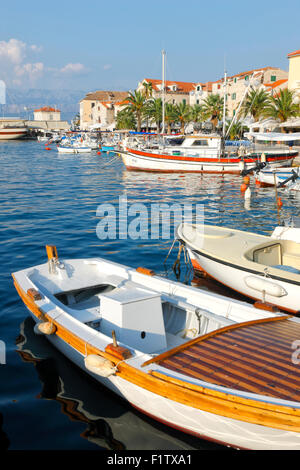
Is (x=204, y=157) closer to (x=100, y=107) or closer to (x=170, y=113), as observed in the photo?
(x=170, y=113)

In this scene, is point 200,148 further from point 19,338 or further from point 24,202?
point 19,338

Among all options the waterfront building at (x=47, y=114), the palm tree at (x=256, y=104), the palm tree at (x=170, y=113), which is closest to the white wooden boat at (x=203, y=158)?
the palm tree at (x=256, y=104)

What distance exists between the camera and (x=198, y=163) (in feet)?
131

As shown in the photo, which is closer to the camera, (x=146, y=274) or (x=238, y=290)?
(x=146, y=274)

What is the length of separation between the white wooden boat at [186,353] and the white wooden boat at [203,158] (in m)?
31.6

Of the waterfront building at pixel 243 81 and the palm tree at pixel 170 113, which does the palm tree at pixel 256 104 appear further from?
the palm tree at pixel 170 113

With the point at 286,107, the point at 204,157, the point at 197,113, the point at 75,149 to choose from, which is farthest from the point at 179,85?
the point at 204,157

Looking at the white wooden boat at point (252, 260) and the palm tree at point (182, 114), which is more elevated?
the palm tree at point (182, 114)

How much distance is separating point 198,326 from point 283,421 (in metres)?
3.31

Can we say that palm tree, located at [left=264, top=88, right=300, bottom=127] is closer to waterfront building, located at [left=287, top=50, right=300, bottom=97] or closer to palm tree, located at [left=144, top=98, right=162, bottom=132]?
waterfront building, located at [left=287, top=50, right=300, bottom=97]

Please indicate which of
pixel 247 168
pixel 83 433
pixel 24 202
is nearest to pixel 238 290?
pixel 83 433

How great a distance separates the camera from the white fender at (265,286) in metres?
9.72

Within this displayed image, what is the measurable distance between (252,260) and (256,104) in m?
53.2

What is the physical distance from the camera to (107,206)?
982 inches
